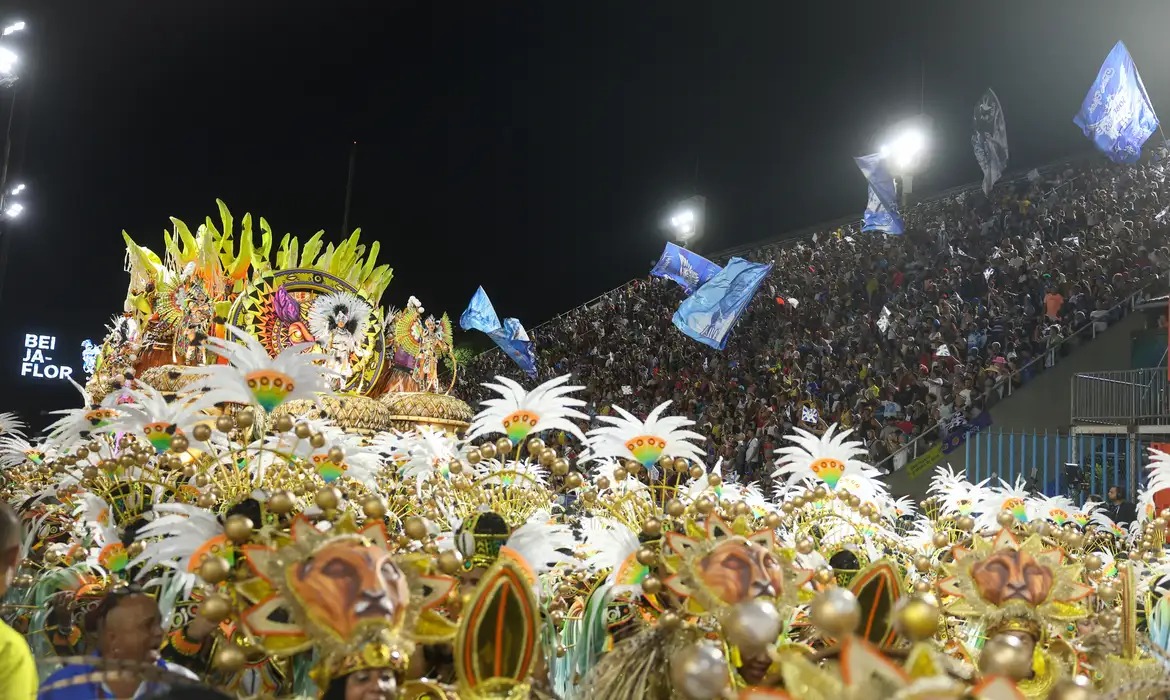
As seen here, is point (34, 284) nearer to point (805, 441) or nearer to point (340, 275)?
point (340, 275)

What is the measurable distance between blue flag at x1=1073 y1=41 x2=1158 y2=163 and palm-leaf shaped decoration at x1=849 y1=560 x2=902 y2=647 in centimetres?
1038

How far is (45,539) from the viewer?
4.91 metres

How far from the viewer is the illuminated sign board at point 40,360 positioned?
60.3 ft

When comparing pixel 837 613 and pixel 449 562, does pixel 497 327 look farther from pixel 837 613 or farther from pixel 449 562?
pixel 837 613

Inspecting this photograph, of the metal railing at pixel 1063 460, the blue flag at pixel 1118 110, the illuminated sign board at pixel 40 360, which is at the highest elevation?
the blue flag at pixel 1118 110

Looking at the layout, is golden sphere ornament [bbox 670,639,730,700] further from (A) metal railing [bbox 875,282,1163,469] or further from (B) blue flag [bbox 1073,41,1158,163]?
(B) blue flag [bbox 1073,41,1158,163]

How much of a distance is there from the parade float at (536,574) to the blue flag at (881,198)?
7.87m

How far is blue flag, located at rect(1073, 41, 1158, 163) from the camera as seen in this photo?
1101cm

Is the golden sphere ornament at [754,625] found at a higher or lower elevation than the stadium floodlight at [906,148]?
lower

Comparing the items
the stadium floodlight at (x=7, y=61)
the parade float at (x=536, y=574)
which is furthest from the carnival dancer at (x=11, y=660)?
the stadium floodlight at (x=7, y=61)

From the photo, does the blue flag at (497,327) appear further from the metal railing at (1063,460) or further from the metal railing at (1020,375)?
the metal railing at (1063,460)

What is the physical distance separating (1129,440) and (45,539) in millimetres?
9148

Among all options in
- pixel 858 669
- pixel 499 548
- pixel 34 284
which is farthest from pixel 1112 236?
pixel 34 284

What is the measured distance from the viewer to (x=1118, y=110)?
11.1 metres
